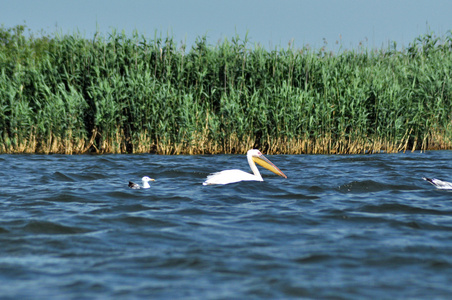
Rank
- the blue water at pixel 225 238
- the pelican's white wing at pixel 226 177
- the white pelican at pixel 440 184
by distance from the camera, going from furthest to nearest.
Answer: the pelican's white wing at pixel 226 177, the white pelican at pixel 440 184, the blue water at pixel 225 238

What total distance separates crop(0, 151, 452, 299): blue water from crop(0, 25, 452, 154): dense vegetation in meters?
4.37

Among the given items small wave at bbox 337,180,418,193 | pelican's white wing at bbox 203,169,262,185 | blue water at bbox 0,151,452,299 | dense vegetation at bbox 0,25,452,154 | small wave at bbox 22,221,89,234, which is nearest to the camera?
blue water at bbox 0,151,452,299

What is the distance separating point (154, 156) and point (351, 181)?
6.36 metres

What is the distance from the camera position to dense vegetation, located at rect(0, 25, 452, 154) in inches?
590

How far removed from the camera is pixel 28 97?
16078mm

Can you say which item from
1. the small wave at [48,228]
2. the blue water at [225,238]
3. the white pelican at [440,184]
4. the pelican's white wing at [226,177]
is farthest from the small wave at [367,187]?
the small wave at [48,228]

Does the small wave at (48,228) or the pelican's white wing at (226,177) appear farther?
the pelican's white wing at (226,177)

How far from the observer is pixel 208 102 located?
51.5 ft

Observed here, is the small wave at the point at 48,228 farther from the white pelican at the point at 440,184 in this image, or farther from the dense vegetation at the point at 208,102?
the dense vegetation at the point at 208,102

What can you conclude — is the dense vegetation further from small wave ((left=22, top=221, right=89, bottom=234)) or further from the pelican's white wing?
small wave ((left=22, top=221, right=89, bottom=234))

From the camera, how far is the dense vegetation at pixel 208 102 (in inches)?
590

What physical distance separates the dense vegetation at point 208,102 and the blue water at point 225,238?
4.37m

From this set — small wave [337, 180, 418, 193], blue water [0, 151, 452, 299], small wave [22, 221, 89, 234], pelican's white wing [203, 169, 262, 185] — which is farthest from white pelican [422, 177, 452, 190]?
small wave [22, 221, 89, 234]

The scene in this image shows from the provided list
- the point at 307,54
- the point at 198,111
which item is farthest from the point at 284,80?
the point at 198,111
